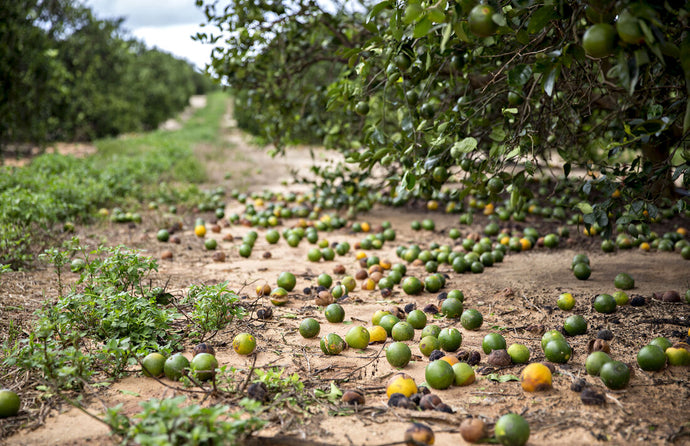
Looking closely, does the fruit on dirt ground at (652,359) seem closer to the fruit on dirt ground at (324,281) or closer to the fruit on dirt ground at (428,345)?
the fruit on dirt ground at (428,345)

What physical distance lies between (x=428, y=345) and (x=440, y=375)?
48cm

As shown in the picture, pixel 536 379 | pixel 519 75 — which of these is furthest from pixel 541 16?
pixel 536 379

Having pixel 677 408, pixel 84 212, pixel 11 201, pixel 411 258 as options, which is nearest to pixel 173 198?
pixel 84 212

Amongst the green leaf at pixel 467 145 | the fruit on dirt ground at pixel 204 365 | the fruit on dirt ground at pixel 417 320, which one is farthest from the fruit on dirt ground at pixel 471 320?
the fruit on dirt ground at pixel 204 365

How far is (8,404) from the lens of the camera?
92.6 inches

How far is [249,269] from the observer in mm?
5289

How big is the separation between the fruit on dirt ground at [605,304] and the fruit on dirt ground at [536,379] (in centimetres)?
127

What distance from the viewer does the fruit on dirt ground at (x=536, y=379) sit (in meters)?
2.58

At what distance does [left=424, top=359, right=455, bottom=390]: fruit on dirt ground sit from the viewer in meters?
2.65

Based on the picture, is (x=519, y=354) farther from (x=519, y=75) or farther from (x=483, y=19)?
(x=483, y=19)

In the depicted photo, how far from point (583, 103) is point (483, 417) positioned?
2.89 metres

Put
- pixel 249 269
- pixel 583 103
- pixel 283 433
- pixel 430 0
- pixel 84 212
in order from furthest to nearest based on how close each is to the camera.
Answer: pixel 84 212
pixel 249 269
pixel 583 103
pixel 430 0
pixel 283 433

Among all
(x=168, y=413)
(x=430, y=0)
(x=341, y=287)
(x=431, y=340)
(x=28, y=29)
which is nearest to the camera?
(x=168, y=413)

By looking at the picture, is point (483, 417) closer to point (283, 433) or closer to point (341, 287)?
point (283, 433)
